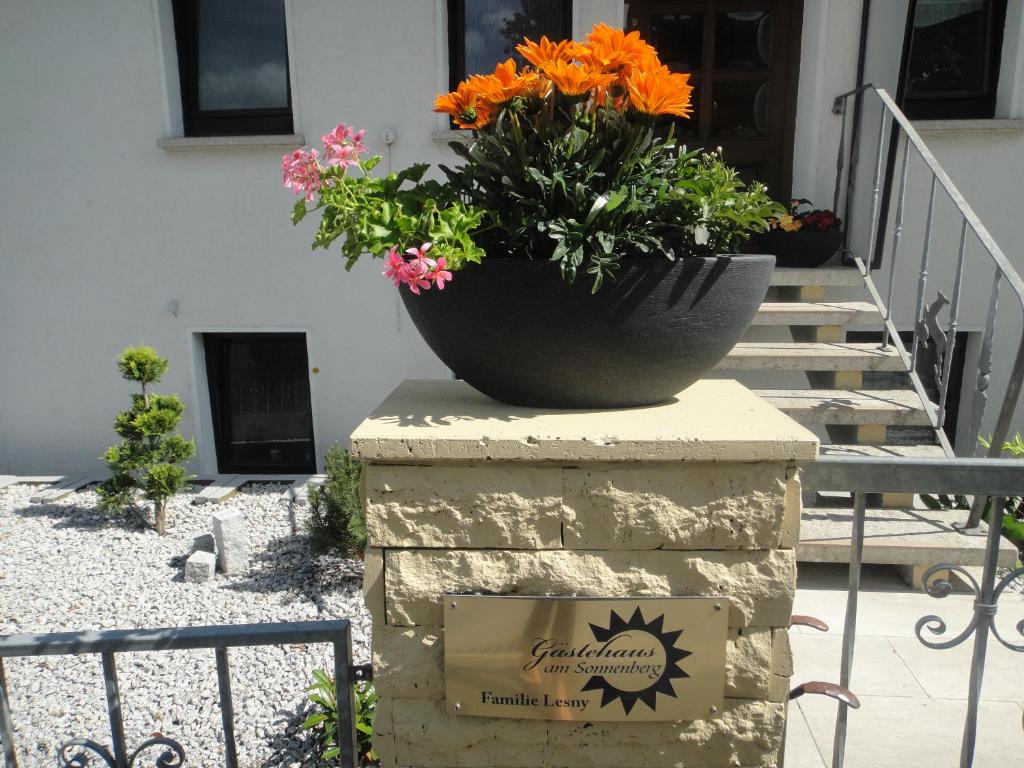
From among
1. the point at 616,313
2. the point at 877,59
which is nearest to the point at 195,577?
the point at 616,313

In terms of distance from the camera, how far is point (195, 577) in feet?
11.4

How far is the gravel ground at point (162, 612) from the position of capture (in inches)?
97.2

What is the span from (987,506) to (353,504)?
3.42 metres

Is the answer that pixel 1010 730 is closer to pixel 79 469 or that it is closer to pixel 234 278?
pixel 234 278

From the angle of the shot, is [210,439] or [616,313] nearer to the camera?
[616,313]

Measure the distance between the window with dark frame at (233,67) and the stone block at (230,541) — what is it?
110 inches

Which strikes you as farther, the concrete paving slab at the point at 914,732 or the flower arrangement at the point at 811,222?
the flower arrangement at the point at 811,222

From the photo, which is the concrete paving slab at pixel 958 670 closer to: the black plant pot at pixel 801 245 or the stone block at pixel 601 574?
the stone block at pixel 601 574

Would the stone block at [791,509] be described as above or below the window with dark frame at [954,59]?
below

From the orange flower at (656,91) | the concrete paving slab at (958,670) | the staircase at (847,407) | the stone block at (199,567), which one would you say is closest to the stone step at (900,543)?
the staircase at (847,407)

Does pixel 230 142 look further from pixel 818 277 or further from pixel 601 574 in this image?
pixel 601 574

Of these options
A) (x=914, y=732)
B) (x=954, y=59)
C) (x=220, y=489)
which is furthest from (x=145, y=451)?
(x=954, y=59)

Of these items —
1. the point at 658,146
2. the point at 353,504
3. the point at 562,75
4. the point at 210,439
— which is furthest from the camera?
the point at 210,439

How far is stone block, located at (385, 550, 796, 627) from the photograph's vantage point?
1.09 m
